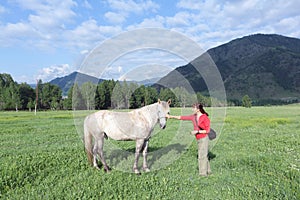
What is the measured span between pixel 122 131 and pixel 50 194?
117 inches

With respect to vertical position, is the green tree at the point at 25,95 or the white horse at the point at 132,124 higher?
the green tree at the point at 25,95

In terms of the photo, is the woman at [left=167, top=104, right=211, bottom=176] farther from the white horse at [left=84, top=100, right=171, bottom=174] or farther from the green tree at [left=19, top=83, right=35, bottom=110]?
the green tree at [left=19, top=83, right=35, bottom=110]

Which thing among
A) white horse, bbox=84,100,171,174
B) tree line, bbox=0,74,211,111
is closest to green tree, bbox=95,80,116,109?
tree line, bbox=0,74,211,111

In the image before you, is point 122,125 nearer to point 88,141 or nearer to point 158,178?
point 88,141

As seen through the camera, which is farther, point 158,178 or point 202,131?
point 202,131

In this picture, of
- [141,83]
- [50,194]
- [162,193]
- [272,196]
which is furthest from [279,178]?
[50,194]

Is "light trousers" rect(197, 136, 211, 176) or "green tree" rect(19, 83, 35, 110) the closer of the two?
"light trousers" rect(197, 136, 211, 176)

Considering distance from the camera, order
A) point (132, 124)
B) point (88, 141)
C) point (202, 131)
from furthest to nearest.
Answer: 1. point (88, 141)
2. point (132, 124)
3. point (202, 131)

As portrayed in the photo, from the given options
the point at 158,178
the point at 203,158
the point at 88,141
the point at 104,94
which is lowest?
the point at 158,178

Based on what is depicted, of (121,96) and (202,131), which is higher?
(121,96)

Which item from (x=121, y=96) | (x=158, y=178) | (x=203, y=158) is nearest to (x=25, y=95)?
(x=121, y=96)

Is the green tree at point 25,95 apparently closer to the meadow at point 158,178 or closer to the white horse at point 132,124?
the meadow at point 158,178

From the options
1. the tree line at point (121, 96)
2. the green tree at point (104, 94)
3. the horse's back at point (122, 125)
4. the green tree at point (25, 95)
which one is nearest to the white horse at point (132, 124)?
the horse's back at point (122, 125)

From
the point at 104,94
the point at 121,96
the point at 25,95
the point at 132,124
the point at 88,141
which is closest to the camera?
the point at 132,124
